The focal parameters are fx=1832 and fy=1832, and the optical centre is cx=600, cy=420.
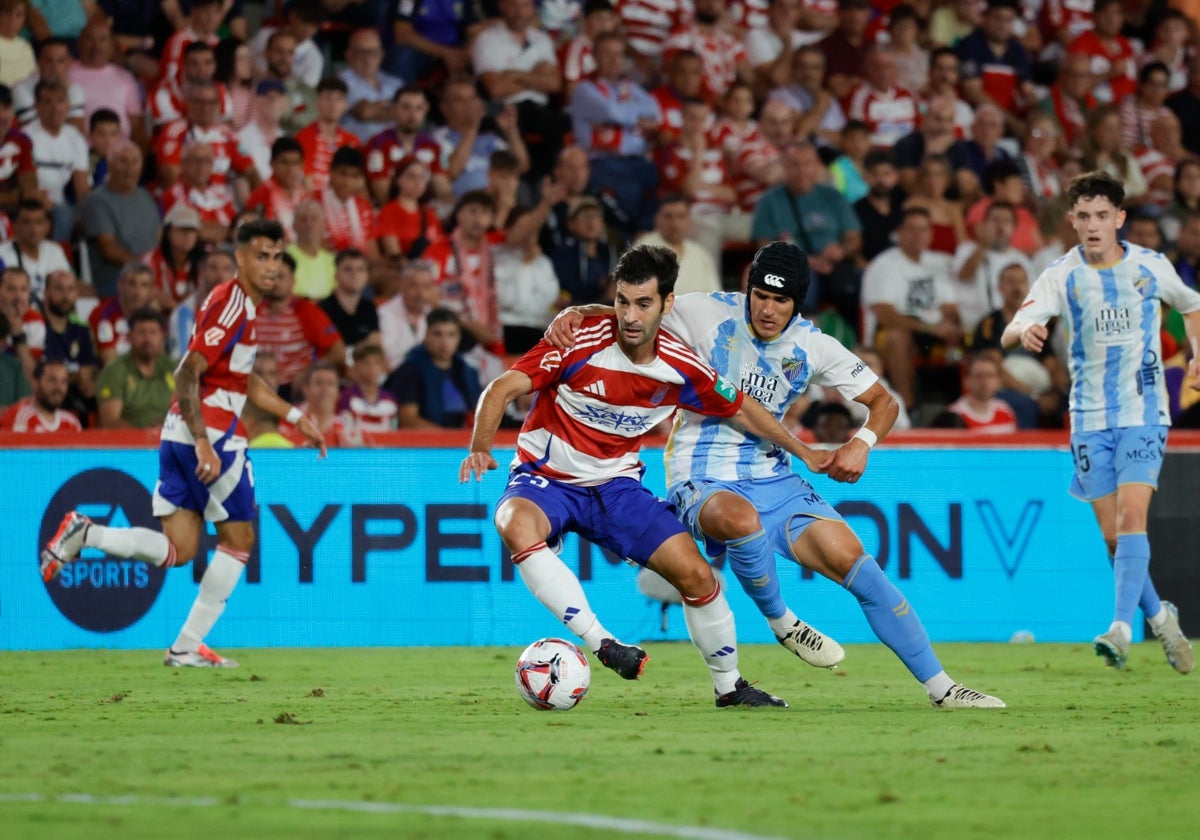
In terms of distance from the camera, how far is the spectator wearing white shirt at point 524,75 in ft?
54.9

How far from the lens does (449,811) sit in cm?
493

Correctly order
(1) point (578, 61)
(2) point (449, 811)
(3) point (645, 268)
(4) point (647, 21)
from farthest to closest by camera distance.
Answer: (4) point (647, 21) < (1) point (578, 61) < (3) point (645, 268) < (2) point (449, 811)

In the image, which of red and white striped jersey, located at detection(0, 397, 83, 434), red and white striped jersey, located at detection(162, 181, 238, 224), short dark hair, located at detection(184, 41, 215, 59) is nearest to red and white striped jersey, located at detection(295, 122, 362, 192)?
red and white striped jersey, located at detection(162, 181, 238, 224)

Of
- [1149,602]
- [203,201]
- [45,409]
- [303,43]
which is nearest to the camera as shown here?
[1149,602]

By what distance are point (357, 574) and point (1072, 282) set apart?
5256 mm

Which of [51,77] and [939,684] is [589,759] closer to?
[939,684]

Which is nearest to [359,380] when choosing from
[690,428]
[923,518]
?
[923,518]

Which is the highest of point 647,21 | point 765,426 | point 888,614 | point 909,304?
point 647,21

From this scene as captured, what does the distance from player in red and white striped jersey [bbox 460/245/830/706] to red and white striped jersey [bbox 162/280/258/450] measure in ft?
8.75

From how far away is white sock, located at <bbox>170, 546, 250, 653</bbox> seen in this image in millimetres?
10719

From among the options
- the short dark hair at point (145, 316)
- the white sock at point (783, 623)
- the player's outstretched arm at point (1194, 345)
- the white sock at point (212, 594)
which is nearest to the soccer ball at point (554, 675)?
the white sock at point (783, 623)

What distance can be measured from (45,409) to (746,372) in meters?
6.33

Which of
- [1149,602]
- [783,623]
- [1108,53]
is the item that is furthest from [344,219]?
[1108,53]

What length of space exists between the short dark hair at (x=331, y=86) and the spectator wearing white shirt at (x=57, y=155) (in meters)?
2.07
